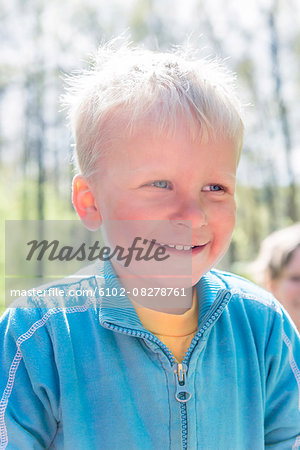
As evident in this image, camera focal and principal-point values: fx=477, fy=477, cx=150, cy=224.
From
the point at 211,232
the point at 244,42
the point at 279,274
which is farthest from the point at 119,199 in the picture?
the point at 244,42

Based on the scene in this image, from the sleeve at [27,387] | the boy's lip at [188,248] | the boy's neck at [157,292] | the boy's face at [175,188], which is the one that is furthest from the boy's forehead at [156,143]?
the sleeve at [27,387]

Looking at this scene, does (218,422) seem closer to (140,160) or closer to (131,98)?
(140,160)

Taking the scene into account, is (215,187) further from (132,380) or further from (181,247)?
(132,380)

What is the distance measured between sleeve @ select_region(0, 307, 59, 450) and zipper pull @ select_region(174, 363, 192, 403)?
30 centimetres

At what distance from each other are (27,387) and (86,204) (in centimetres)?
54

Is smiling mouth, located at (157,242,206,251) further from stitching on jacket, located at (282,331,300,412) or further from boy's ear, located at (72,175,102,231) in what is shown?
stitching on jacket, located at (282,331,300,412)

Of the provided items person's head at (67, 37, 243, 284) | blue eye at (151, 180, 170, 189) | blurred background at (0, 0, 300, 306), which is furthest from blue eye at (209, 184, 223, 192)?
blurred background at (0, 0, 300, 306)

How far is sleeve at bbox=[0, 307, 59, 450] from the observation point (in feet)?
3.59

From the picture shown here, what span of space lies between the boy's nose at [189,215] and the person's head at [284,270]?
160cm

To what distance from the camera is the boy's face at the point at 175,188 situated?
1233mm

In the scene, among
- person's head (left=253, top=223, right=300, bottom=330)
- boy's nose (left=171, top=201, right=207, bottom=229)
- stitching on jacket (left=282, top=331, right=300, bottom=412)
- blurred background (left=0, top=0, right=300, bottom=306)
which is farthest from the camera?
blurred background (left=0, top=0, right=300, bottom=306)

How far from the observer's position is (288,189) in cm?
1378

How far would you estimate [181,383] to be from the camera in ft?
3.92

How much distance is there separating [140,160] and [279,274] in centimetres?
184
